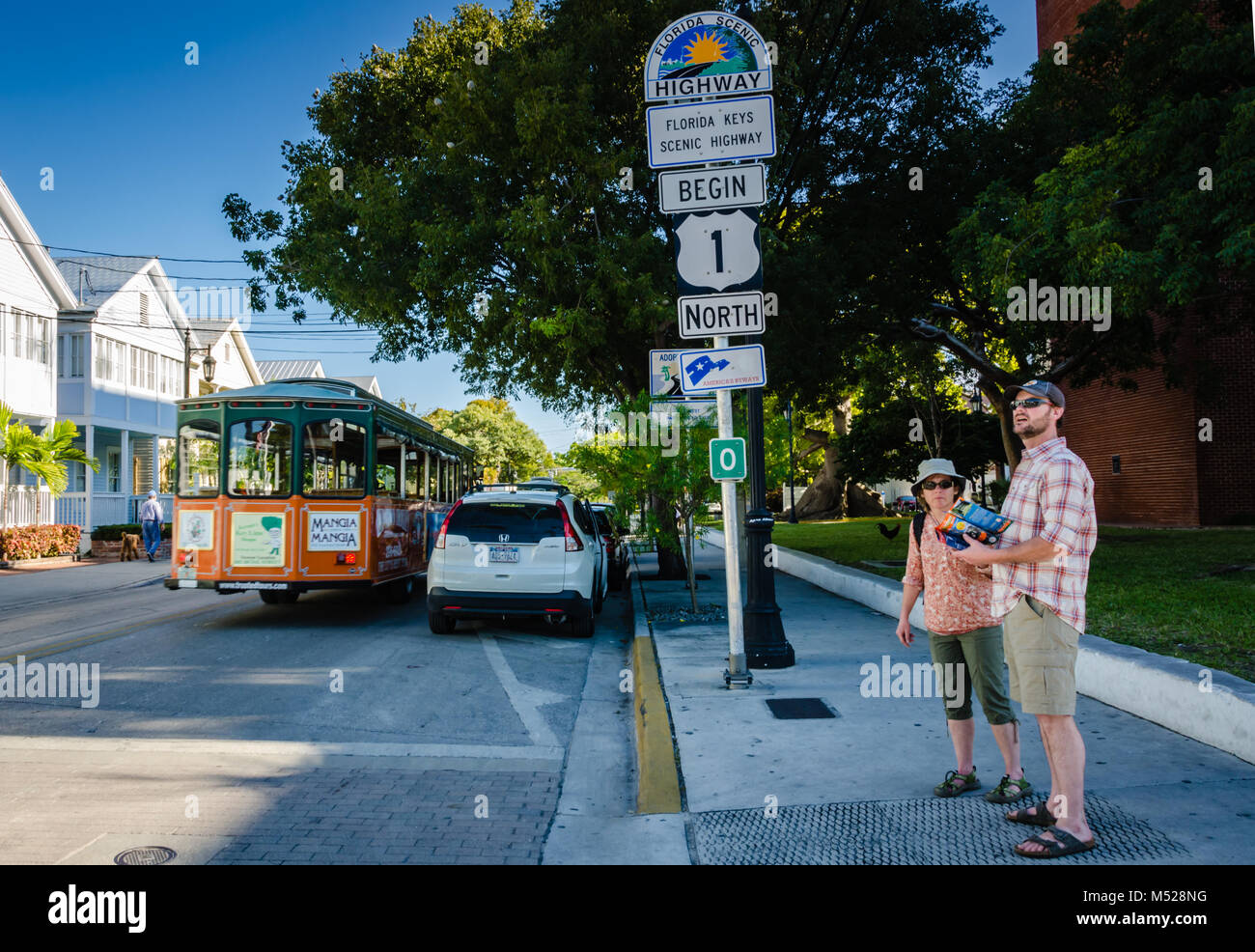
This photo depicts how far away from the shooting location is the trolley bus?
37.8 ft

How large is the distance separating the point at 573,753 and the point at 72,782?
296 cm

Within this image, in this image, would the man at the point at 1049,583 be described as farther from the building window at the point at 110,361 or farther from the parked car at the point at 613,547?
the building window at the point at 110,361

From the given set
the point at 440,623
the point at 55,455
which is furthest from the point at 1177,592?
the point at 55,455

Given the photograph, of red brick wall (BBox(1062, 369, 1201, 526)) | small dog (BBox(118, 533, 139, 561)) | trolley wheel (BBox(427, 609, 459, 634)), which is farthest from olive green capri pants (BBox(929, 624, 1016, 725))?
small dog (BBox(118, 533, 139, 561))

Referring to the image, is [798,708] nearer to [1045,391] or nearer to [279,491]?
[1045,391]

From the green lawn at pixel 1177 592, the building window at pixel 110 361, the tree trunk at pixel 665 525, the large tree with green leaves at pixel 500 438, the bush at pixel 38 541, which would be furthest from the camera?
the large tree with green leaves at pixel 500 438

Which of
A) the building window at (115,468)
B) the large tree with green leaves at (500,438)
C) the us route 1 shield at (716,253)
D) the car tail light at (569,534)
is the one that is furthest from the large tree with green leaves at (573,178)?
the large tree with green leaves at (500,438)

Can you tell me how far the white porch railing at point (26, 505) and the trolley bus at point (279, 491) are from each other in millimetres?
15596

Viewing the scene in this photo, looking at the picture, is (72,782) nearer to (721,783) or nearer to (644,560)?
(721,783)

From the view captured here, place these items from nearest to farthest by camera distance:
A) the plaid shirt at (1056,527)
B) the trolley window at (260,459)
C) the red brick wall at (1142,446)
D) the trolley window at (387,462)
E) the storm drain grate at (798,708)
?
the plaid shirt at (1056,527) → the storm drain grate at (798,708) → the trolley window at (260,459) → the trolley window at (387,462) → the red brick wall at (1142,446)

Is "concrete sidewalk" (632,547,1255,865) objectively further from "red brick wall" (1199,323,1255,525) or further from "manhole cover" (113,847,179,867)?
"red brick wall" (1199,323,1255,525)

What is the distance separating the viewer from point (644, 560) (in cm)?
2539

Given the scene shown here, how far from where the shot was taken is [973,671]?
14.6 feet

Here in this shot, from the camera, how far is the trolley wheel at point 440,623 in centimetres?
1070
